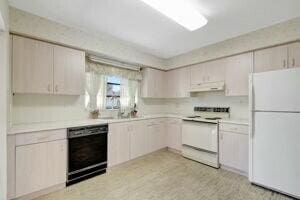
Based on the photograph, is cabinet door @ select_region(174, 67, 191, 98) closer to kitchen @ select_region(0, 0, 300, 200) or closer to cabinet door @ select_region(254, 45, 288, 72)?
kitchen @ select_region(0, 0, 300, 200)

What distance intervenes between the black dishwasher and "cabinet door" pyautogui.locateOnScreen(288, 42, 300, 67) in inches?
128

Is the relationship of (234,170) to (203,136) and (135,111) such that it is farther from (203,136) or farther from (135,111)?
(135,111)

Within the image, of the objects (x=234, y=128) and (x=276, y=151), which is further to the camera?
(x=234, y=128)

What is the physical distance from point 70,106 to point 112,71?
1176mm

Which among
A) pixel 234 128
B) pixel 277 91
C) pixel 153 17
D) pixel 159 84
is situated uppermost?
pixel 153 17

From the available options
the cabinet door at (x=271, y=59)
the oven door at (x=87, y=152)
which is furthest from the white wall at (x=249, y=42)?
the oven door at (x=87, y=152)

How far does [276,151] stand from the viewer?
7.11ft

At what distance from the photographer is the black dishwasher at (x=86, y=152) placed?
7.93 ft

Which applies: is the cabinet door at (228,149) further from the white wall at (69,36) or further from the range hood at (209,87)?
the white wall at (69,36)

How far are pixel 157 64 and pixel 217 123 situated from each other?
2179mm

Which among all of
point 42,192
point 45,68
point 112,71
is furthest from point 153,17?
point 42,192

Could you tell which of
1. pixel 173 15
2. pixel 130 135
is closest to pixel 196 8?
pixel 173 15

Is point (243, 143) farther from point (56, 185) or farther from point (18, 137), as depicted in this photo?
point (18, 137)

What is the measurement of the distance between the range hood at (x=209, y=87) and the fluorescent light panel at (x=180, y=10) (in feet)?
4.91
